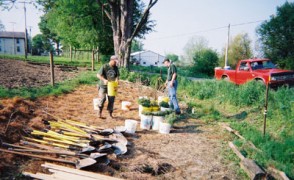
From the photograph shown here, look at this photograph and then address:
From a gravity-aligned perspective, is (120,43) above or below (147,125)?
above

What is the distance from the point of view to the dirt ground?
15.5ft

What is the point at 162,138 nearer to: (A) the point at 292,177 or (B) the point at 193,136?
(B) the point at 193,136

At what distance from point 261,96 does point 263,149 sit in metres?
4.09

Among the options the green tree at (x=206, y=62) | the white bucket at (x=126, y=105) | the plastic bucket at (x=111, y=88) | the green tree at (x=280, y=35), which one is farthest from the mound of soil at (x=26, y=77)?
the green tree at (x=280, y=35)

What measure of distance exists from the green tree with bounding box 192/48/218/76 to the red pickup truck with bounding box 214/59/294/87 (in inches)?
771

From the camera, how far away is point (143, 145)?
627cm

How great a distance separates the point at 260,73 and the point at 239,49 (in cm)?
3288

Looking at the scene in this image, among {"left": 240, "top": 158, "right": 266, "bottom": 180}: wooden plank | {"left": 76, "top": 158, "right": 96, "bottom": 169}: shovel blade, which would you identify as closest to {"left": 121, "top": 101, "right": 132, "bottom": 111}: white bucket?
{"left": 76, "top": 158, "right": 96, "bottom": 169}: shovel blade

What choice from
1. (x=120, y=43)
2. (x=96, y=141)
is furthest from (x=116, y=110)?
(x=120, y=43)

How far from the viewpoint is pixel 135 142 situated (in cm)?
643

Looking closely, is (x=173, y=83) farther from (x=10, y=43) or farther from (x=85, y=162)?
(x=10, y=43)

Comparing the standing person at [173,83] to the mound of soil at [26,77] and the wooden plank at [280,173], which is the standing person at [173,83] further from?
the mound of soil at [26,77]

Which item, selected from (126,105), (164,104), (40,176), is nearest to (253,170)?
(40,176)

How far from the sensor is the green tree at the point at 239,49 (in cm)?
4233
